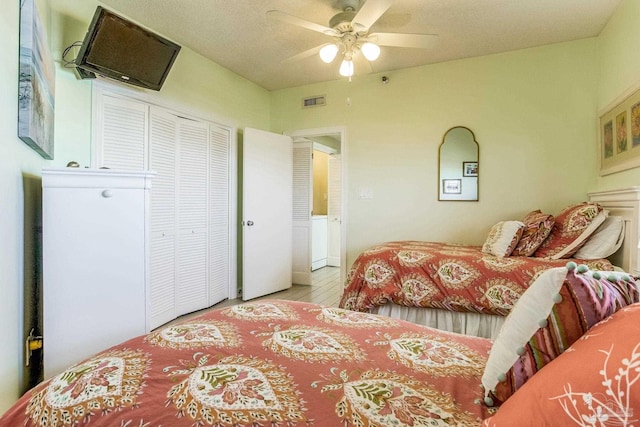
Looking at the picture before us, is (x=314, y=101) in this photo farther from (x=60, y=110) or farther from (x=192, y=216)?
(x=60, y=110)

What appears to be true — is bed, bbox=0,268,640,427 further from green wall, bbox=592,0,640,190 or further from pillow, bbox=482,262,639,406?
green wall, bbox=592,0,640,190

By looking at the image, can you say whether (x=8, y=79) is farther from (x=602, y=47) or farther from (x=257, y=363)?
(x=602, y=47)

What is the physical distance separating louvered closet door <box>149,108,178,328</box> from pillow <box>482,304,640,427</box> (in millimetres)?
2882

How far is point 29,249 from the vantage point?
68.3 inches

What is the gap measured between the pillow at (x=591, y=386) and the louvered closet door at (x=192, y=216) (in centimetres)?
309

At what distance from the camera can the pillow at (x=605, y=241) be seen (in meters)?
2.18

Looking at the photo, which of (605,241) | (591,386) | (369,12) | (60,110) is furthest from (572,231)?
(60,110)

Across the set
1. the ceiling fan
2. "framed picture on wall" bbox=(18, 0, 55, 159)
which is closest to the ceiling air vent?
the ceiling fan

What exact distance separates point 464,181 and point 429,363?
2867 mm

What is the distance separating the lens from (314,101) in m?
4.14

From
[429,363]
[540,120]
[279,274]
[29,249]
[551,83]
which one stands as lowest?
[279,274]

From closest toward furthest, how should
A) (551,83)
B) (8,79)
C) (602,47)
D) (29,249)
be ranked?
(8,79)
(29,249)
(602,47)
(551,83)

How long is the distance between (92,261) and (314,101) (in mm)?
3144

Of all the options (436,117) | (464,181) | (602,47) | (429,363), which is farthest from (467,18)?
(429,363)
